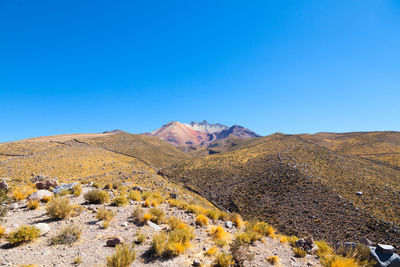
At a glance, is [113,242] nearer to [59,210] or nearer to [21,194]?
[59,210]

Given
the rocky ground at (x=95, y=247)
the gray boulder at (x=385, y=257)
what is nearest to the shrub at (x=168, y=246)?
the rocky ground at (x=95, y=247)

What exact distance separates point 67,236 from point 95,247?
3.39 ft

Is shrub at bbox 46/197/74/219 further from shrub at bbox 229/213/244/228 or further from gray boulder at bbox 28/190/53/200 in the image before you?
shrub at bbox 229/213/244/228

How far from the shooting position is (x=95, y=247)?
18.3ft

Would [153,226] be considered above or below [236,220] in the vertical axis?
above

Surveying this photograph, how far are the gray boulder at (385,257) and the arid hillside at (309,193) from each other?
9590 mm

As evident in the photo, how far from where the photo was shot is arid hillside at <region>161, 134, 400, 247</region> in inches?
625

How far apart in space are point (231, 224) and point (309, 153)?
3641 centimetres

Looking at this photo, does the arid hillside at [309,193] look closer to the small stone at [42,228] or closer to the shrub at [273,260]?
the shrub at [273,260]

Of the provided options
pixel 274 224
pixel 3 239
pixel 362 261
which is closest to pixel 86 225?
pixel 3 239

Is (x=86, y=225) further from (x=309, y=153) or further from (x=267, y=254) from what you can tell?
(x=309, y=153)

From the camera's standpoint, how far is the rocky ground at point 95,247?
478 centimetres

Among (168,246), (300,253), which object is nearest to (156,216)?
(168,246)

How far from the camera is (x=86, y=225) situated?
23.1 ft
